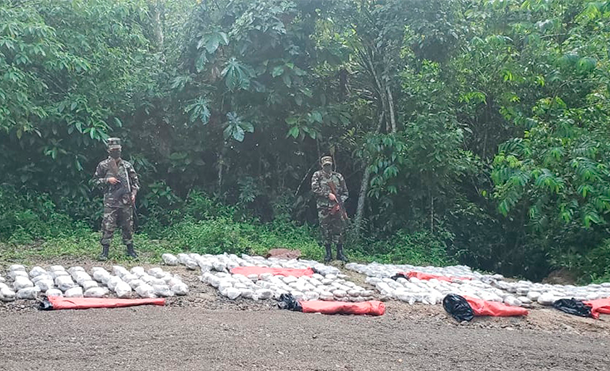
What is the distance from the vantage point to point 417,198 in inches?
501

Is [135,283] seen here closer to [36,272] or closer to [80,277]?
[80,277]

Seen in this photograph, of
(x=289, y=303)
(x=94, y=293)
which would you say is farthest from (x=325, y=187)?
(x=94, y=293)

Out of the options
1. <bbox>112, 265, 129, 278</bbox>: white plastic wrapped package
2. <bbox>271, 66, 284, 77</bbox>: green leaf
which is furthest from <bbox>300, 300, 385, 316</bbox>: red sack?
<bbox>271, 66, 284, 77</bbox>: green leaf

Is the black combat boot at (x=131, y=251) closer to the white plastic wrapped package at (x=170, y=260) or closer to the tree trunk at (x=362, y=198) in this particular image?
the white plastic wrapped package at (x=170, y=260)

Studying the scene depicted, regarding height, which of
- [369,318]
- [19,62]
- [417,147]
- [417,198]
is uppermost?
[19,62]

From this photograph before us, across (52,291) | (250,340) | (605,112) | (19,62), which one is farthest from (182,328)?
(605,112)

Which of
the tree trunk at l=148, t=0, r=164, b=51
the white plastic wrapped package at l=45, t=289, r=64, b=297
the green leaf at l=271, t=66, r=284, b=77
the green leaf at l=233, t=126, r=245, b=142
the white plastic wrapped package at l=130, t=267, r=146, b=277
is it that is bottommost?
the white plastic wrapped package at l=45, t=289, r=64, b=297

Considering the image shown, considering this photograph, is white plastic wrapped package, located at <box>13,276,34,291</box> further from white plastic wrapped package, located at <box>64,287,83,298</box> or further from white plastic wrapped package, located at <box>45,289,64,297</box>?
white plastic wrapped package, located at <box>64,287,83,298</box>

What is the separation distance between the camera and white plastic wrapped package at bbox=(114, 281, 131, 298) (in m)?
6.21

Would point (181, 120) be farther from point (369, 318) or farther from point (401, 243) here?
point (369, 318)

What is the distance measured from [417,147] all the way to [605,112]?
124 inches

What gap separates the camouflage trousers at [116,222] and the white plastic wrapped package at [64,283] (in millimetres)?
2244

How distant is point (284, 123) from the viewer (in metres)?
13.4

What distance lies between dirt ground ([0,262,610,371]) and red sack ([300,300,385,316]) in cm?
14
